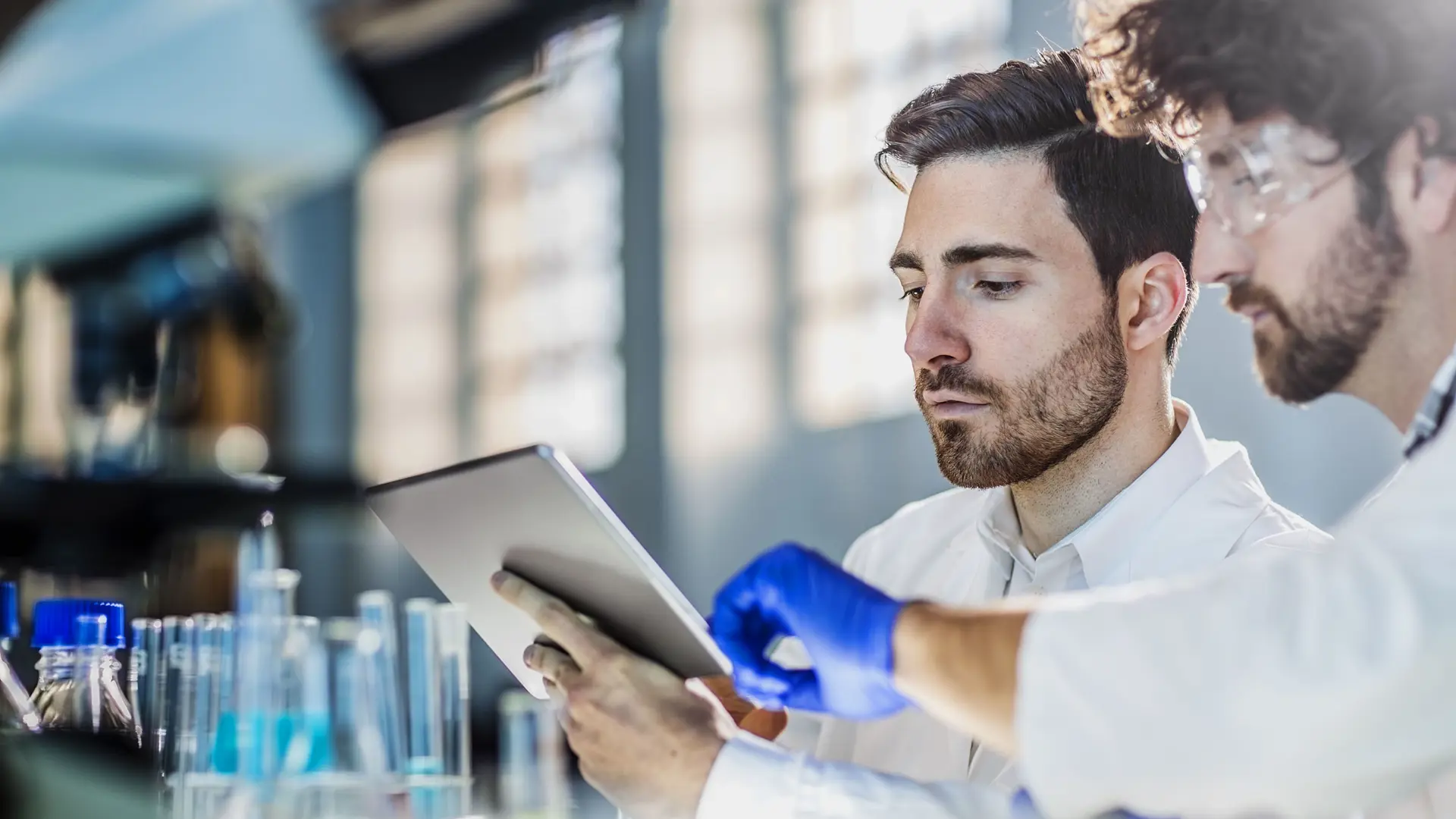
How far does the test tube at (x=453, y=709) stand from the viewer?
47.1 inches

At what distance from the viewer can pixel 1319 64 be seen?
1.04 metres

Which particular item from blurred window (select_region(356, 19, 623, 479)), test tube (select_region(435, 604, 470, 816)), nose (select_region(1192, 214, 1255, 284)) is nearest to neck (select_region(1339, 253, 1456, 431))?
nose (select_region(1192, 214, 1255, 284))

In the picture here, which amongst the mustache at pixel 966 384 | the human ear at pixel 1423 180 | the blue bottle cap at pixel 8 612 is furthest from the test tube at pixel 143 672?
the human ear at pixel 1423 180

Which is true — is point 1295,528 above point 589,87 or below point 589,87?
below

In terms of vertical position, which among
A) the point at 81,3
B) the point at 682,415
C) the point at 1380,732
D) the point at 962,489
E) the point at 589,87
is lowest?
the point at 1380,732

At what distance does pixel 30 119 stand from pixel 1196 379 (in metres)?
2.23

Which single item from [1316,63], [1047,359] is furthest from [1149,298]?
[1316,63]

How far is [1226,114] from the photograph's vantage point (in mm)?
1111

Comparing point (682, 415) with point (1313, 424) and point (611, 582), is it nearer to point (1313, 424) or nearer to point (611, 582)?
point (1313, 424)

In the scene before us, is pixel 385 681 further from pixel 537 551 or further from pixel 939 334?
pixel 939 334

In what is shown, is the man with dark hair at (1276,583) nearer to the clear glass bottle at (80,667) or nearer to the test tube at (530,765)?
the clear glass bottle at (80,667)

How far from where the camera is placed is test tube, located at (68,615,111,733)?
113 cm

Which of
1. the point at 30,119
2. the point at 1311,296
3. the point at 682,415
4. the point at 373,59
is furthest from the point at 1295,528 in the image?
the point at 682,415

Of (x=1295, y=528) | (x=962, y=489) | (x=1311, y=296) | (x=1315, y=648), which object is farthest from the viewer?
(x=962, y=489)
